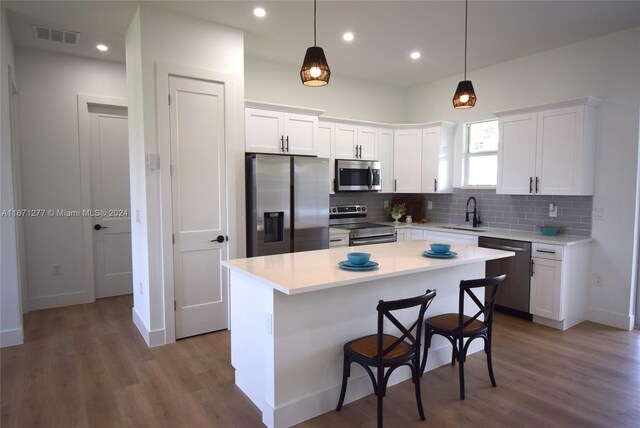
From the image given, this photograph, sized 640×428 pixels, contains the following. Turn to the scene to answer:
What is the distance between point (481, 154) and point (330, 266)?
12.3 ft

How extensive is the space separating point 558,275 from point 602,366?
1.01 metres

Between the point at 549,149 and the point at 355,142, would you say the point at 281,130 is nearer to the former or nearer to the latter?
the point at 355,142

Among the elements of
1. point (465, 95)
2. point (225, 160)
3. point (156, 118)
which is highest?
point (465, 95)

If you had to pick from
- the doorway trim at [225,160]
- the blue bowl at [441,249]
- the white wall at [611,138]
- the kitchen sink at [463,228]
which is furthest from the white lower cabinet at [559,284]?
the doorway trim at [225,160]

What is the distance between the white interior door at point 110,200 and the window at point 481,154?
4817 millimetres

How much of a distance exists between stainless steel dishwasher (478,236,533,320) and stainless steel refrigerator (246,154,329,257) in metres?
1.99

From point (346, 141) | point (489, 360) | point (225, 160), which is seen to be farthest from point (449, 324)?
point (346, 141)

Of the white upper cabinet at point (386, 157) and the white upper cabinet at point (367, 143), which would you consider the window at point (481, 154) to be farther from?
the white upper cabinet at point (367, 143)

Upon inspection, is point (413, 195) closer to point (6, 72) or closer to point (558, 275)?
point (558, 275)

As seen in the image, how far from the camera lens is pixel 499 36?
410 centimetres

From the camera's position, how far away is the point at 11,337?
139 inches

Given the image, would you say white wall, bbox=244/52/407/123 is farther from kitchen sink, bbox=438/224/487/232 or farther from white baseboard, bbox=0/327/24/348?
white baseboard, bbox=0/327/24/348

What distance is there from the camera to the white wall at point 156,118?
3459mm

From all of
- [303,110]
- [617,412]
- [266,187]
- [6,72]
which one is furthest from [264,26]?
[617,412]
